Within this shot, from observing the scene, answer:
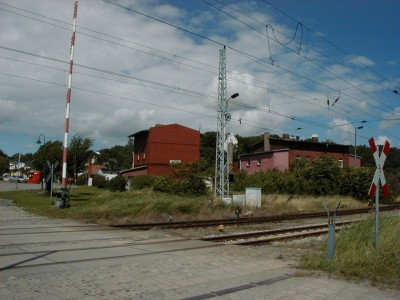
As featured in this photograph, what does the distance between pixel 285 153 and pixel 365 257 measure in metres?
53.9

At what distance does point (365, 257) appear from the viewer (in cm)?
872

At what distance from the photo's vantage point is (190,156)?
202 feet

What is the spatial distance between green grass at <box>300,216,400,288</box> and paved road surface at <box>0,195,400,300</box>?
0.56 metres

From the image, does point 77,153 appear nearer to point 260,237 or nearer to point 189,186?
point 189,186

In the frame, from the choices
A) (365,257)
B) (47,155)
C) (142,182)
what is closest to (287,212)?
(142,182)

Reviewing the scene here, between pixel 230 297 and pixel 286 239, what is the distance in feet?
30.4

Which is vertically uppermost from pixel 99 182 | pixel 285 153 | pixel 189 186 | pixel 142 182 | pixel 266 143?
pixel 266 143

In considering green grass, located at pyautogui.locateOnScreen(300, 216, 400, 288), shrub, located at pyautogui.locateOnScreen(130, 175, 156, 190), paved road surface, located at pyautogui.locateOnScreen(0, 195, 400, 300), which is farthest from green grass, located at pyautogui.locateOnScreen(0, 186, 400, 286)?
shrub, located at pyautogui.locateOnScreen(130, 175, 156, 190)

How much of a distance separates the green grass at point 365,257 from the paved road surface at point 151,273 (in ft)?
1.82

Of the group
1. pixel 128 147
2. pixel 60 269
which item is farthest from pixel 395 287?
pixel 128 147

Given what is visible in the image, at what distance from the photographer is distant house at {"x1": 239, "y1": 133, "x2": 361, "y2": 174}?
6206 centimetres

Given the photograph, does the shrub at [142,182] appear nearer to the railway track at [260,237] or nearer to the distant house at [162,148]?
the distant house at [162,148]

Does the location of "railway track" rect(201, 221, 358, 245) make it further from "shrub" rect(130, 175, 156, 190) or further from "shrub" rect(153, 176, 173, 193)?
"shrub" rect(130, 175, 156, 190)

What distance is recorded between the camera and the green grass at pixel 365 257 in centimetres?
803
